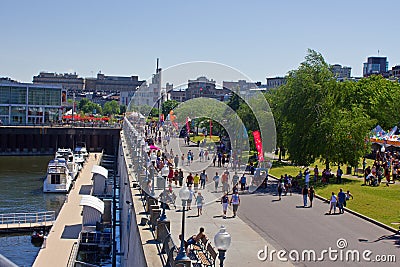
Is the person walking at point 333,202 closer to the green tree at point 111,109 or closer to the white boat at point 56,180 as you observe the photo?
the white boat at point 56,180

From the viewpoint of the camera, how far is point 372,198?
25.4m

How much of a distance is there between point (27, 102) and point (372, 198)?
79.2 meters

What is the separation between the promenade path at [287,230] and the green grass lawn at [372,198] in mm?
1094

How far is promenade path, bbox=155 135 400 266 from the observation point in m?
15.1

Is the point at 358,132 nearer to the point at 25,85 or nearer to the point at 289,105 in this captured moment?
the point at 289,105

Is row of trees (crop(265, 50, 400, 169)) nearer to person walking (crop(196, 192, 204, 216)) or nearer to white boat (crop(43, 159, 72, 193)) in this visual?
person walking (crop(196, 192, 204, 216))

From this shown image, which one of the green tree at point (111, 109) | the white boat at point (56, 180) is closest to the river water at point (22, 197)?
the white boat at point (56, 180)

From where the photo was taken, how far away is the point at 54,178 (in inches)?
Result: 1774

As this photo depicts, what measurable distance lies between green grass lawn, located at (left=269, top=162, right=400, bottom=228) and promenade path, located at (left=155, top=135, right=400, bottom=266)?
1.09 metres

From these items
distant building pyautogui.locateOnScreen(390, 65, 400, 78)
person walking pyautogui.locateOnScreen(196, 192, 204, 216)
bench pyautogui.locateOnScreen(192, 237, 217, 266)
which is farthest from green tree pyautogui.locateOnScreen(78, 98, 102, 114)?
bench pyautogui.locateOnScreen(192, 237, 217, 266)

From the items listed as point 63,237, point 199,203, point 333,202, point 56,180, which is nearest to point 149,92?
point 56,180

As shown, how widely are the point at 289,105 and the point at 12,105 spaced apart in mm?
69336

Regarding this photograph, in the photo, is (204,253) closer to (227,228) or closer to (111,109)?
(227,228)

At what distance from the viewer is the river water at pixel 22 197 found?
25.6m
